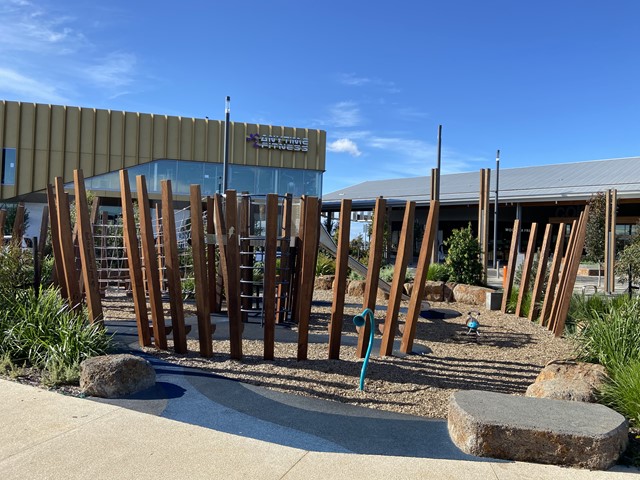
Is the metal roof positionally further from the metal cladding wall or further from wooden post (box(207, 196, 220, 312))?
wooden post (box(207, 196, 220, 312))

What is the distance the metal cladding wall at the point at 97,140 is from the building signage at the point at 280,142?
0.72 ft

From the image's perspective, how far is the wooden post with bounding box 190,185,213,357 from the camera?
691 centimetres

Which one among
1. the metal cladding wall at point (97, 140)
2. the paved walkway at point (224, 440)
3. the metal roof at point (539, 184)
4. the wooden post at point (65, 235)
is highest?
the metal cladding wall at point (97, 140)

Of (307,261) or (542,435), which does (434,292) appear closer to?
(307,261)

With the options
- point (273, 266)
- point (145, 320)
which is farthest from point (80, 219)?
point (273, 266)

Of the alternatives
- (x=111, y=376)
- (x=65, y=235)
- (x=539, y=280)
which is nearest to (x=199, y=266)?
(x=111, y=376)

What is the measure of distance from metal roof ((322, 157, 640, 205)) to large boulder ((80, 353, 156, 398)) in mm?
24925

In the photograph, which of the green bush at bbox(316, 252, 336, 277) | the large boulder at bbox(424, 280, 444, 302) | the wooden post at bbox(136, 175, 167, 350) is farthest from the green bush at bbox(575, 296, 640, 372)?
the green bush at bbox(316, 252, 336, 277)

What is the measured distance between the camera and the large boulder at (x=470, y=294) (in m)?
13.9

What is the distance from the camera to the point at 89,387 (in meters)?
5.55

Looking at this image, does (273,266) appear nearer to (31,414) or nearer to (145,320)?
(145,320)

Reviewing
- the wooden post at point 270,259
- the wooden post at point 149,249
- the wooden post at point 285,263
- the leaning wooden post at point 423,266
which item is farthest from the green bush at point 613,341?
Result: the wooden post at point 149,249

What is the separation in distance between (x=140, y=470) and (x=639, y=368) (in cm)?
424

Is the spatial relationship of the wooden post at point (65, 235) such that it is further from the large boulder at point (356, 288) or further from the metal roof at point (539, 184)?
the metal roof at point (539, 184)
